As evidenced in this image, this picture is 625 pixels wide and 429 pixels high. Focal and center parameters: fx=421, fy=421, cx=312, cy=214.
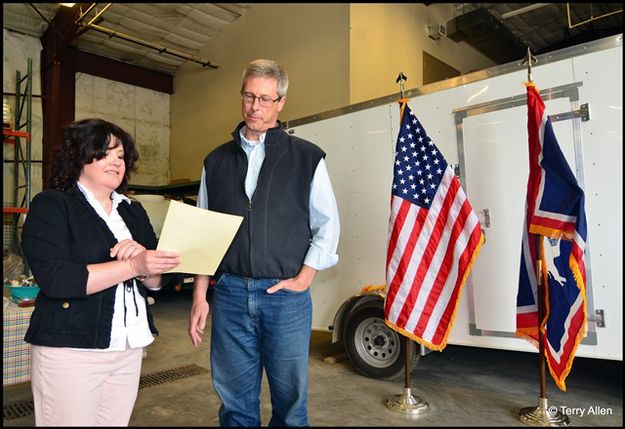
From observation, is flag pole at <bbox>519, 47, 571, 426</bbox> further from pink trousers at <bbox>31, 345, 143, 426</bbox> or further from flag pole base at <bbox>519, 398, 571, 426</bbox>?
pink trousers at <bbox>31, 345, 143, 426</bbox>

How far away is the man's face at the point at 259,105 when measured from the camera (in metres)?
1.95

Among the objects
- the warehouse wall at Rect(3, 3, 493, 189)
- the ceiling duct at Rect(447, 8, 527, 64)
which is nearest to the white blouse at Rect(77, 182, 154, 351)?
the warehouse wall at Rect(3, 3, 493, 189)

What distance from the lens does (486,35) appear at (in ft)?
31.7

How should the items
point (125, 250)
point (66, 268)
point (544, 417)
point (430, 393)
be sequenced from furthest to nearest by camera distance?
1. point (430, 393)
2. point (544, 417)
3. point (125, 250)
4. point (66, 268)

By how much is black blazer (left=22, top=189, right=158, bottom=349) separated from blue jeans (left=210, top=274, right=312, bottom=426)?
23.6 inches

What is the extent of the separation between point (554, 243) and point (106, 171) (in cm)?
282

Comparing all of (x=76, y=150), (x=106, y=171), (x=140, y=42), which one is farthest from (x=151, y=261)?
(x=140, y=42)

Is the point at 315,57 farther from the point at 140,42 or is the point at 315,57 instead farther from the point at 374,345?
the point at 374,345

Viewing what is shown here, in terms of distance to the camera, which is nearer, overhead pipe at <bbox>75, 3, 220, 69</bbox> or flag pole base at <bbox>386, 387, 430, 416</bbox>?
flag pole base at <bbox>386, 387, 430, 416</bbox>

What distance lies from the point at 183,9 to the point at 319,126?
21.2 feet

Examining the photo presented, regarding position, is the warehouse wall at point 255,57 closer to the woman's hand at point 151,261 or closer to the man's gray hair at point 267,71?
the man's gray hair at point 267,71

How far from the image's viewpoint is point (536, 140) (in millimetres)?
2865

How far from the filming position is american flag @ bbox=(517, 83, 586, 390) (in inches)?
105

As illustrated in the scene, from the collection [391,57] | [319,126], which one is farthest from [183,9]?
[319,126]
